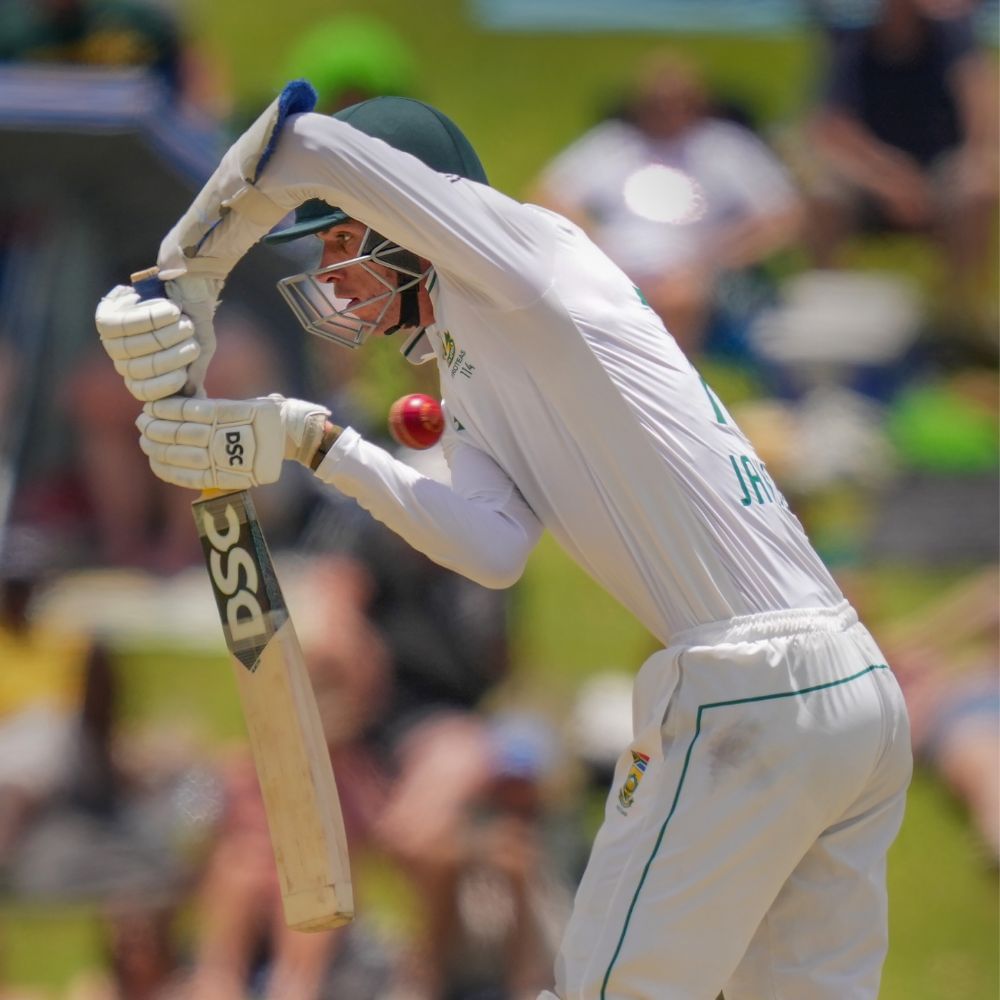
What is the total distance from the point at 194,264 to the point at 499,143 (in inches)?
187

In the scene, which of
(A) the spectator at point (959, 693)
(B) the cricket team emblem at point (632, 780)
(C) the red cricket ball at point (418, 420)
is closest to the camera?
(B) the cricket team emblem at point (632, 780)

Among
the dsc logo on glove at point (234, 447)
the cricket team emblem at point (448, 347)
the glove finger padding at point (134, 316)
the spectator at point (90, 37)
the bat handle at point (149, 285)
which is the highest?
the spectator at point (90, 37)

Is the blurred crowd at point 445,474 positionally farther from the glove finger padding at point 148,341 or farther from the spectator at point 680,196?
the glove finger padding at point 148,341

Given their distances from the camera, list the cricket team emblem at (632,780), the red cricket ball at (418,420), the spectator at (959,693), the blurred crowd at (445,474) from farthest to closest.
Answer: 1. the spectator at (959,693)
2. the blurred crowd at (445,474)
3. the red cricket ball at (418,420)
4. the cricket team emblem at (632,780)

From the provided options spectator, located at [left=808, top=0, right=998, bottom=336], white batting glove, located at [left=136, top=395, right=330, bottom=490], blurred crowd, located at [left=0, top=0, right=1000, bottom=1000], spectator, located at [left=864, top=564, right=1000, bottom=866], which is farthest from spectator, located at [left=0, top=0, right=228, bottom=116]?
white batting glove, located at [left=136, top=395, right=330, bottom=490]

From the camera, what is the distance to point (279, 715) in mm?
2680

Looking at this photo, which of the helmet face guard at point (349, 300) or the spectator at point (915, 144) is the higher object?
the helmet face guard at point (349, 300)

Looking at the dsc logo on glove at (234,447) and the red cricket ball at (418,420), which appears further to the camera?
the red cricket ball at (418,420)

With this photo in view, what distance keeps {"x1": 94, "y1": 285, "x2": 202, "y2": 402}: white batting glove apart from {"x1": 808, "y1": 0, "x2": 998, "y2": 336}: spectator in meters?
4.22

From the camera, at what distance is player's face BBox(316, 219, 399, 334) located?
8.74ft

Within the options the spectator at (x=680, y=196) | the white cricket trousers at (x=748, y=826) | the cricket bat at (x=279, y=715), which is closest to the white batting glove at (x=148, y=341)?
the cricket bat at (x=279, y=715)

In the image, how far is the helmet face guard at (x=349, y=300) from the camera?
104 inches

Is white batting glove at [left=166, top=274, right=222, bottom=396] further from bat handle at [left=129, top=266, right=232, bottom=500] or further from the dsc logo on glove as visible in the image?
the dsc logo on glove

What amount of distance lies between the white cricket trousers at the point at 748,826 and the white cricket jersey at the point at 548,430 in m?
0.09
